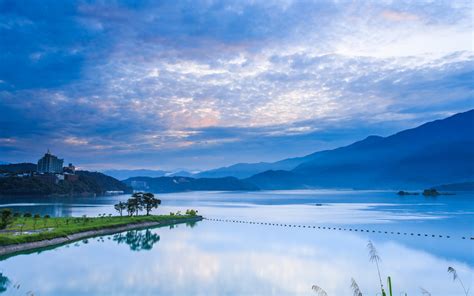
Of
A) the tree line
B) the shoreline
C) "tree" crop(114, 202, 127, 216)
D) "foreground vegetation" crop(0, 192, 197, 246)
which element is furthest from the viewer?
the tree line

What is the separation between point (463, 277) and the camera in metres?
21.4

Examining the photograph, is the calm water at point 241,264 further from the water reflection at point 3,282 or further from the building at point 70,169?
the building at point 70,169

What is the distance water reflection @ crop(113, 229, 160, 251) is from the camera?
32.6m

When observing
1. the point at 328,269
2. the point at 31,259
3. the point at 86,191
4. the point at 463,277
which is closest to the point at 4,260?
the point at 31,259

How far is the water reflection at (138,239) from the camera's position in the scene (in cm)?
3265

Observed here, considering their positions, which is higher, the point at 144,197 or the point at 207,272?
the point at 144,197

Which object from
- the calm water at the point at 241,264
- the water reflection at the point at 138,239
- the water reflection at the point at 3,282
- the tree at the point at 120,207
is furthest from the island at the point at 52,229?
the water reflection at the point at 3,282

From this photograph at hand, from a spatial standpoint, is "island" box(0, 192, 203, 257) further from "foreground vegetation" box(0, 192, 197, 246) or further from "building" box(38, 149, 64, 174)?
"building" box(38, 149, 64, 174)

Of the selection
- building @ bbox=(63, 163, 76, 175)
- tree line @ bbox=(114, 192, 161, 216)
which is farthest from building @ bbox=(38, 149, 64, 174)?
tree line @ bbox=(114, 192, 161, 216)

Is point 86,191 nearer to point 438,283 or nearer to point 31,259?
point 31,259

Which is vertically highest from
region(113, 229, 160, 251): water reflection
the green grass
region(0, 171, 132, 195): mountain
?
region(0, 171, 132, 195): mountain

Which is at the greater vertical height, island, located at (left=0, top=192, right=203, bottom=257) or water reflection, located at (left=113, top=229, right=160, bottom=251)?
island, located at (left=0, top=192, right=203, bottom=257)

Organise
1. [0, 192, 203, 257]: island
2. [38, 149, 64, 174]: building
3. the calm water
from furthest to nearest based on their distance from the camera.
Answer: [38, 149, 64, 174]: building → [0, 192, 203, 257]: island → the calm water

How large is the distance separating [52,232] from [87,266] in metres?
8.92
